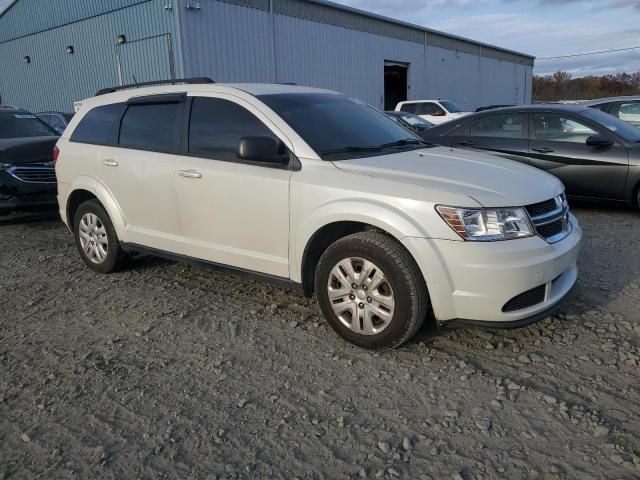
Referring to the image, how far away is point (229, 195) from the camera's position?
13.2 ft

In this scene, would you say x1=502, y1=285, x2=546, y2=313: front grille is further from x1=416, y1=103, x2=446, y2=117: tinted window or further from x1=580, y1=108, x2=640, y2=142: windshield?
x1=416, y1=103, x2=446, y2=117: tinted window

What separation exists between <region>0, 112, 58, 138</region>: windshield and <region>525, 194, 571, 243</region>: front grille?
8.01 m

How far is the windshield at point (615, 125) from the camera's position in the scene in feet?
22.8

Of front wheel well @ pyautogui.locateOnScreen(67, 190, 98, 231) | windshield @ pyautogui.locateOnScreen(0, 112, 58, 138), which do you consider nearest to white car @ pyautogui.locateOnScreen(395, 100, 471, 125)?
windshield @ pyautogui.locateOnScreen(0, 112, 58, 138)

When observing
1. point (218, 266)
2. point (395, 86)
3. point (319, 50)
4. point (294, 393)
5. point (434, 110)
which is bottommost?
point (294, 393)

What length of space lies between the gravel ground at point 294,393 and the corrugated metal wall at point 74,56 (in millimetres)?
14679

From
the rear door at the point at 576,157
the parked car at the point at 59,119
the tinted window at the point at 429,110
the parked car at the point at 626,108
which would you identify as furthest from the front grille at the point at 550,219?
the tinted window at the point at 429,110

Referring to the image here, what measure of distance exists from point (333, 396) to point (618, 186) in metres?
5.50

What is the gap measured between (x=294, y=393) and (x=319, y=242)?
3.56 feet

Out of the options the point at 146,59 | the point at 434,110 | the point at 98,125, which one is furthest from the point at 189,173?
the point at 434,110

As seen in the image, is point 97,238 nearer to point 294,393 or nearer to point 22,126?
point 294,393

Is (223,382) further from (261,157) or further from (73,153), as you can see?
(73,153)

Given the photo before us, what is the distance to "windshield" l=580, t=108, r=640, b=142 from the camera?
22.8 ft

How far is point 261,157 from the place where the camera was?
3.73m
